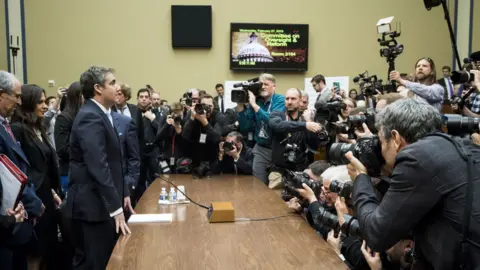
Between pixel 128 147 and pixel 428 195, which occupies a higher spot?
pixel 428 195

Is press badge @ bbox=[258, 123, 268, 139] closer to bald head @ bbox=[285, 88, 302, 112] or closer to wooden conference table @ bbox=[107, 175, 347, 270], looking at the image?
bald head @ bbox=[285, 88, 302, 112]

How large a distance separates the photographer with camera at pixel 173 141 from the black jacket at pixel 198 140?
4.0 inches

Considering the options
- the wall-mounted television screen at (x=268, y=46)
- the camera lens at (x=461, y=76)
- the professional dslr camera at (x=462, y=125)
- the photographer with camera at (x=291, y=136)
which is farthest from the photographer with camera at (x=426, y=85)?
the wall-mounted television screen at (x=268, y=46)

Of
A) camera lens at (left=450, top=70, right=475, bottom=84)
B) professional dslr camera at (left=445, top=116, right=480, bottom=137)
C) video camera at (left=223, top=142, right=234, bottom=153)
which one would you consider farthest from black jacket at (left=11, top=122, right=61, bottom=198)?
camera lens at (left=450, top=70, right=475, bottom=84)

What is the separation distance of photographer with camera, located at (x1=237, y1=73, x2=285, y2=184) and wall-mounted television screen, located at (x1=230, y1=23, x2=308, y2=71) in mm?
4340

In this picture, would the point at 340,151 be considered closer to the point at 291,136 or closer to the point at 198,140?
the point at 291,136

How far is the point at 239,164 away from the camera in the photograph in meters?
4.01

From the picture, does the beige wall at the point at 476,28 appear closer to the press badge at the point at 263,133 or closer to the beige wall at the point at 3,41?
the press badge at the point at 263,133

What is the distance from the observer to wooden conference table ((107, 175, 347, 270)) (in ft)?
6.15

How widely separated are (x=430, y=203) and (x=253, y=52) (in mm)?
7471

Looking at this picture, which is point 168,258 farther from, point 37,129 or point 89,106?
point 37,129

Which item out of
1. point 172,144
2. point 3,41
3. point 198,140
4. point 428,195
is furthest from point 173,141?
point 3,41

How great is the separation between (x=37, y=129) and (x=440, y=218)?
8.50 feet

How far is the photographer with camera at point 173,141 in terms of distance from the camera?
13.8ft
